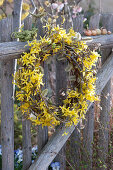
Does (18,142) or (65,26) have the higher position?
(65,26)

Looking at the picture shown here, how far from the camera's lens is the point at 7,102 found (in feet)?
5.75

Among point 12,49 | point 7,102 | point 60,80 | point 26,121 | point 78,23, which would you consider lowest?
point 26,121

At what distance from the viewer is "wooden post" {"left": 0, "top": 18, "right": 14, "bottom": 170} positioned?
1.61m

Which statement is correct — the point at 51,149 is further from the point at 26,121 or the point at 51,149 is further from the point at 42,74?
the point at 42,74

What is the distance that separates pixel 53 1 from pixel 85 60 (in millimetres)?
1546

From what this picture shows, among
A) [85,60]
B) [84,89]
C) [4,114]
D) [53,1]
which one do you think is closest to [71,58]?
[85,60]

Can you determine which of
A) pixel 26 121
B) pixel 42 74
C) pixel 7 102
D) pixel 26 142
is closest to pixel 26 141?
pixel 26 142

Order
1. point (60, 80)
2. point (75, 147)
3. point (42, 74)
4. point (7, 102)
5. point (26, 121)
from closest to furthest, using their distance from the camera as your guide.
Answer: point (42, 74), point (7, 102), point (26, 121), point (60, 80), point (75, 147)

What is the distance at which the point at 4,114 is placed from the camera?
178 centimetres

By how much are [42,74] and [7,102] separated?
1.39 feet

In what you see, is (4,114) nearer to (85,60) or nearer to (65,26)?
(85,60)

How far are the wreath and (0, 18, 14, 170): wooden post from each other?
126mm

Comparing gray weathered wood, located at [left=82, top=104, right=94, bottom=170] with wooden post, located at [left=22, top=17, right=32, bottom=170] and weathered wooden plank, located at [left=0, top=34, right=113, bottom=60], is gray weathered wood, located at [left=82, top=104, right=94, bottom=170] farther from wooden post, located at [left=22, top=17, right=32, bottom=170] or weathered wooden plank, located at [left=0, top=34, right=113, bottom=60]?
weathered wooden plank, located at [left=0, top=34, right=113, bottom=60]

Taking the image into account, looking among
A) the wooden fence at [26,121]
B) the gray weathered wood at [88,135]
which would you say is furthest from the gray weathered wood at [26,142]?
the gray weathered wood at [88,135]
